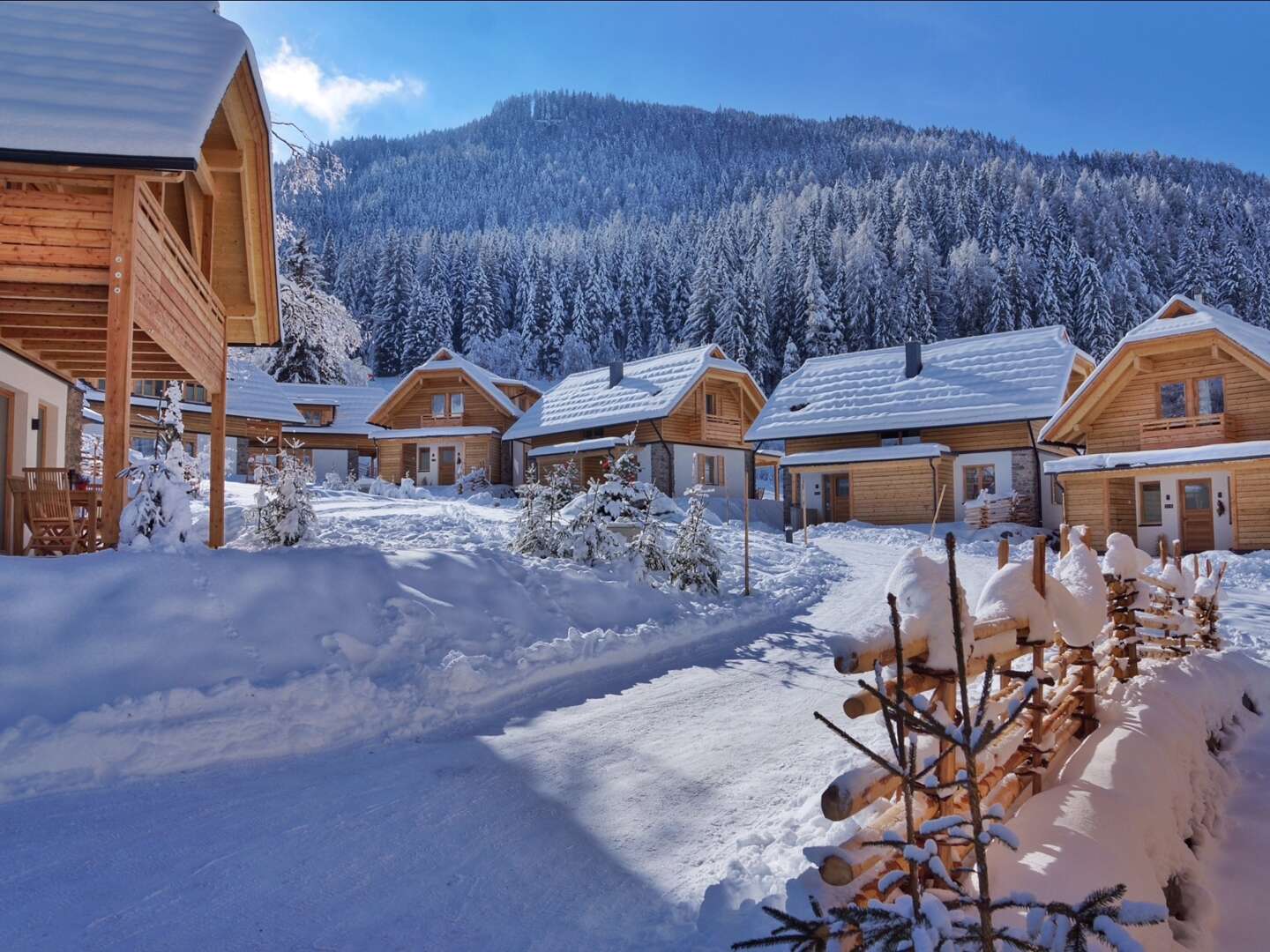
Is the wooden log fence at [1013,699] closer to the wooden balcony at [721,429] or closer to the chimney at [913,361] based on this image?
the chimney at [913,361]

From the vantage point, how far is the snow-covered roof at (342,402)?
43.4m

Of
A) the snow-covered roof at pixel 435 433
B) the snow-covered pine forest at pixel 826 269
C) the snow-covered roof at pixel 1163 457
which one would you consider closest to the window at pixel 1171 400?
the snow-covered roof at pixel 1163 457

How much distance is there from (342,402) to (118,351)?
39.4 meters

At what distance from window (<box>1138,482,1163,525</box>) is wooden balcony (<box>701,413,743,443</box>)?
50.9 ft

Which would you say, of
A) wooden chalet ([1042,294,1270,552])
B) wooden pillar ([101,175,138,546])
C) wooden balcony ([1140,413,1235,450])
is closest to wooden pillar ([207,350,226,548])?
wooden pillar ([101,175,138,546])

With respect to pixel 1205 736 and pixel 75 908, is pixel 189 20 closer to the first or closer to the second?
pixel 75 908

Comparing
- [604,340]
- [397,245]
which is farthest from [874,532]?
[397,245]

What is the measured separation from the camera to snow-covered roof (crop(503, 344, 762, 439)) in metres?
31.6

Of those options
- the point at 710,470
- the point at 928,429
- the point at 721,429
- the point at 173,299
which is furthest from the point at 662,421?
the point at 173,299

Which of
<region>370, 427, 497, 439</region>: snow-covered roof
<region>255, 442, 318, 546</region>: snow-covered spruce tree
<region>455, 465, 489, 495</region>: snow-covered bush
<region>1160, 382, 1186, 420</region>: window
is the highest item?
<region>370, 427, 497, 439</region>: snow-covered roof

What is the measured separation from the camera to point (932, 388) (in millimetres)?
29953

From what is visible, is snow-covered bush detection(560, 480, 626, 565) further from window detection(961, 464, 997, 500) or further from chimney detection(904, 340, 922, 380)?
chimney detection(904, 340, 922, 380)

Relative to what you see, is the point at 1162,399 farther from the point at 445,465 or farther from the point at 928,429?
the point at 445,465

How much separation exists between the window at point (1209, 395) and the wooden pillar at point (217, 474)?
953 inches
